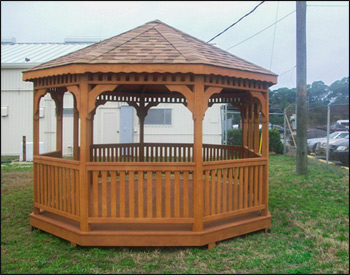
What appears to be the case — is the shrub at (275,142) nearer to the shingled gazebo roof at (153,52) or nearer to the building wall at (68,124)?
the building wall at (68,124)

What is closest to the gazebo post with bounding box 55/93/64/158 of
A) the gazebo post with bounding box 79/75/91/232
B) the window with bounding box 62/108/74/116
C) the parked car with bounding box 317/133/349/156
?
the gazebo post with bounding box 79/75/91/232

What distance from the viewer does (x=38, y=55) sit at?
57.0 ft

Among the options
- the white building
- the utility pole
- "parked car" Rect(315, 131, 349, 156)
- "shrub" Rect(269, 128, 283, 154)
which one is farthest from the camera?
"shrub" Rect(269, 128, 283, 154)

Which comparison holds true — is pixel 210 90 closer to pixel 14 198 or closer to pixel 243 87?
pixel 243 87

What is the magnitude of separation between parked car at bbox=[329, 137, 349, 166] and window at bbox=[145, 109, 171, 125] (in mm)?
7382

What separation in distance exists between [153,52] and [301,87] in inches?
277

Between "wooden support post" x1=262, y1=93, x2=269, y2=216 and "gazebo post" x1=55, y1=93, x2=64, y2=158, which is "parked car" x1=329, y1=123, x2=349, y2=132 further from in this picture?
"gazebo post" x1=55, y1=93, x2=64, y2=158

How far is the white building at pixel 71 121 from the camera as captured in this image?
15.4m

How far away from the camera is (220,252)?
14.7 feet

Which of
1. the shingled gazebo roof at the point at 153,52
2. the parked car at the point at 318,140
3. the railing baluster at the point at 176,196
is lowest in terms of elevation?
the railing baluster at the point at 176,196

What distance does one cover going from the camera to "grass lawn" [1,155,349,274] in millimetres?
3980

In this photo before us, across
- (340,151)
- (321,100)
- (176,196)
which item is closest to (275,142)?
(340,151)

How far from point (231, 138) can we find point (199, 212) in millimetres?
13544

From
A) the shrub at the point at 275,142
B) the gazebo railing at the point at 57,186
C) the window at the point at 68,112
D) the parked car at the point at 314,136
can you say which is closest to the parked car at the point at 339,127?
the parked car at the point at 314,136
